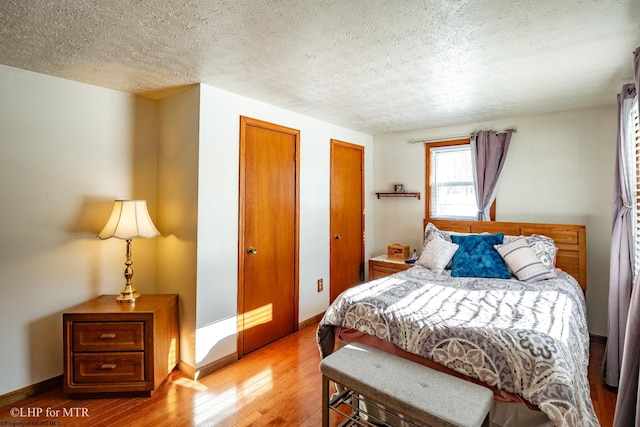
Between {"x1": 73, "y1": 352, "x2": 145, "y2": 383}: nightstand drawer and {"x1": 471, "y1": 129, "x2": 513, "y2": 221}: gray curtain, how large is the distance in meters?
3.66

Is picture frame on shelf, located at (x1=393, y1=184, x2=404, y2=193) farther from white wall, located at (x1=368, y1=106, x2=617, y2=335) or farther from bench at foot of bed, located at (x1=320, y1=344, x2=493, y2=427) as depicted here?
bench at foot of bed, located at (x1=320, y1=344, x2=493, y2=427)

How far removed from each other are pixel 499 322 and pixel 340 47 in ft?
6.16

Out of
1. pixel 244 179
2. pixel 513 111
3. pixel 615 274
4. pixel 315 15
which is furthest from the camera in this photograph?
pixel 513 111

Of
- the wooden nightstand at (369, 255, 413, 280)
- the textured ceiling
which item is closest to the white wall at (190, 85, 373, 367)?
the textured ceiling

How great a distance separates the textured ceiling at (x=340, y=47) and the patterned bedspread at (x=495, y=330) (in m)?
1.63

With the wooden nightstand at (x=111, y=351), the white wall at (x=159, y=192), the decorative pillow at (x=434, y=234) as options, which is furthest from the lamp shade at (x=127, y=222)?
the decorative pillow at (x=434, y=234)

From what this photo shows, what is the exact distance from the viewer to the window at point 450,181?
12.5ft

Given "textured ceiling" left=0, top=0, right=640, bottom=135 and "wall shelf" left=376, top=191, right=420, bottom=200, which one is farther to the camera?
"wall shelf" left=376, top=191, right=420, bottom=200

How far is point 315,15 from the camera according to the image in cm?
157

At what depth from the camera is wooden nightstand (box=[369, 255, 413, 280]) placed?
370cm

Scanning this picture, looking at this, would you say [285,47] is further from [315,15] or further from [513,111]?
[513,111]

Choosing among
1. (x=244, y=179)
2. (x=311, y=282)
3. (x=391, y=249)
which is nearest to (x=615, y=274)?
(x=391, y=249)

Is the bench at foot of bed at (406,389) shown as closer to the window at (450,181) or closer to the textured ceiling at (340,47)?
the textured ceiling at (340,47)

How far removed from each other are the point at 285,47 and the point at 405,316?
1.82 metres
